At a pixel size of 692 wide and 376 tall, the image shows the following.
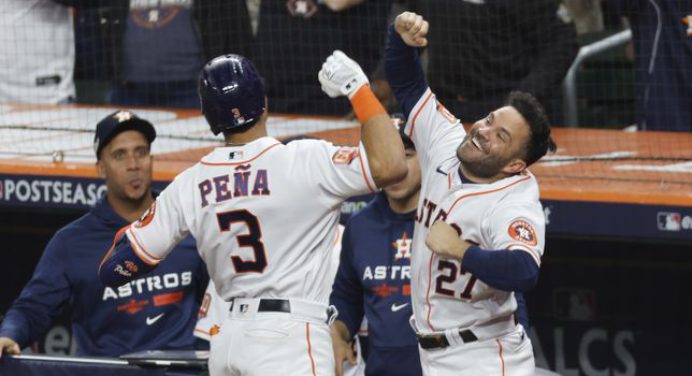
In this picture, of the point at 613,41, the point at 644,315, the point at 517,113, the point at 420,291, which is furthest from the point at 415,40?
the point at 613,41

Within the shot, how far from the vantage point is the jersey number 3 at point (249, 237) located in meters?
3.83

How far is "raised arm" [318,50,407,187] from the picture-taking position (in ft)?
12.0

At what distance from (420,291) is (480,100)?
2487 mm

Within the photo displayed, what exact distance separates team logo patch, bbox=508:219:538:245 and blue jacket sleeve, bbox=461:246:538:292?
0.05 meters

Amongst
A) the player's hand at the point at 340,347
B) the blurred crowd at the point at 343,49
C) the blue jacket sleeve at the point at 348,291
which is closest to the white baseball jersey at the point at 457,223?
the player's hand at the point at 340,347

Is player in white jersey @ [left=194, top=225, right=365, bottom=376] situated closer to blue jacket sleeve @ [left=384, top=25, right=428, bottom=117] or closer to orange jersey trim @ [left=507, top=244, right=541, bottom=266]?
blue jacket sleeve @ [left=384, top=25, right=428, bottom=117]

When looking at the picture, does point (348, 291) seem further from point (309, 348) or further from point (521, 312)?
point (309, 348)

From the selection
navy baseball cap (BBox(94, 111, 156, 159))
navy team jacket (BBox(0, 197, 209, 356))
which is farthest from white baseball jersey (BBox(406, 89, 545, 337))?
navy baseball cap (BBox(94, 111, 156, 159))

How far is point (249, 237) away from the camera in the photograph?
3846 millimetres

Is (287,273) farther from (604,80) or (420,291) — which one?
(604,80)

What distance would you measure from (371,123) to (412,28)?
33 cm

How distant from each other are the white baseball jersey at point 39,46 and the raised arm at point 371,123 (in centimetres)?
391

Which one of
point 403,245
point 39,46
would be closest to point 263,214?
point 403,245

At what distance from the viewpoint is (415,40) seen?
3857mm
